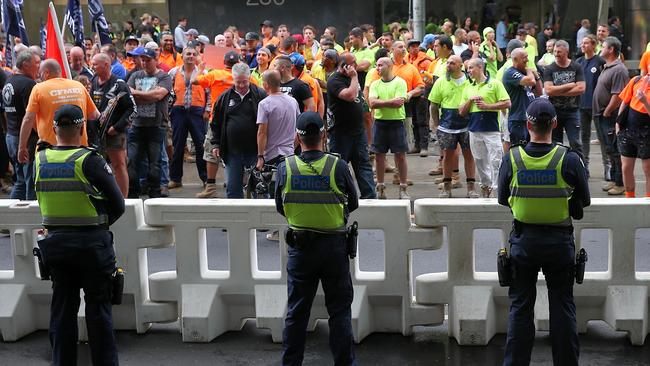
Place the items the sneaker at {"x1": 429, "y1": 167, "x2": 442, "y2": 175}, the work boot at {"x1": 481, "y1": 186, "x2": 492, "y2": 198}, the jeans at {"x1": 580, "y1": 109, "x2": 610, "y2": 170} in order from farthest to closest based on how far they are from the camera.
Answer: the sneaker at {"x1": 429, "y1": 167, "x2": 442, "y2": 175}, the jeans at {"x1": 580, "y1": 109, "x2": 610, "y2": 170}, the work boot at {"x1": 481, "y1": 186, "x2": 492, "y2": 198}

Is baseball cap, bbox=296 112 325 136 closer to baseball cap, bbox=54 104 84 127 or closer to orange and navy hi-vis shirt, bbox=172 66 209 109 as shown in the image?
baseball cap, bbox=54 104 84 127

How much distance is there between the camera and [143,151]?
12867 millimetres

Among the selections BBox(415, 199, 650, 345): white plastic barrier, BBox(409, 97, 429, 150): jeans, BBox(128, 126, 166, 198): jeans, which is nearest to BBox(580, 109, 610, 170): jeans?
BBox(409, 97, 429, 150): jeans

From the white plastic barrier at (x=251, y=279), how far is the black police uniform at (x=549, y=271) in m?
1.10

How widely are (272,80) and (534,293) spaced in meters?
4.71

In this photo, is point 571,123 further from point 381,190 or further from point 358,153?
point 358,153

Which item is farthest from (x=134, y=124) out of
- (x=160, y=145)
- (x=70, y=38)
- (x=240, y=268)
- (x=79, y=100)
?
(x=70, y=38)

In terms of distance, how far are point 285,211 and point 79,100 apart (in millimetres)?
4277

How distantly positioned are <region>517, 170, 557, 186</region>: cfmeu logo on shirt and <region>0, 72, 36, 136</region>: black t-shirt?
6733 mm

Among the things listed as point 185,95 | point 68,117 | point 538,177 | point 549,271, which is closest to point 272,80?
point 185,95

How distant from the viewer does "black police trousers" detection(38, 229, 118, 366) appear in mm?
6469

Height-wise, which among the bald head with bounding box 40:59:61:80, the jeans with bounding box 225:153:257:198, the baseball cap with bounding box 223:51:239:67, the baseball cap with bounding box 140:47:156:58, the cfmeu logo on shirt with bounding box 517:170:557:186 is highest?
the baseball cap with bounding box 140:47:156:58

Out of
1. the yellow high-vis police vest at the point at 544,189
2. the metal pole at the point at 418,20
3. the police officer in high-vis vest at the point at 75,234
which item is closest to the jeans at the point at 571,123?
the yellow high-vis police vest at the point at 544,189

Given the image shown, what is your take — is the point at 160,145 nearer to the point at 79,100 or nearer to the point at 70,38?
the point at 79,100
